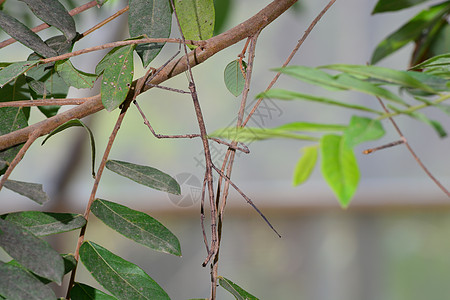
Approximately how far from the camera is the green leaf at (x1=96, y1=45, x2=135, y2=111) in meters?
0.29

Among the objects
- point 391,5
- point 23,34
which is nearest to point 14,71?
point 23,34

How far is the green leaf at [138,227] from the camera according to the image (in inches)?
10.8

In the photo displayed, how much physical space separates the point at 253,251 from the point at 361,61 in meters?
0.77

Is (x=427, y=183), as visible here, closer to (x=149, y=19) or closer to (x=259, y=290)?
(x=259, y=290)

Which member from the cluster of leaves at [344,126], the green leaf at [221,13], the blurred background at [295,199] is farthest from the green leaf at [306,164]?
the blurred background at [295,199]

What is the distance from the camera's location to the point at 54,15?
0.32m

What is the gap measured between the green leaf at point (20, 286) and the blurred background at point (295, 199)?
169 cm

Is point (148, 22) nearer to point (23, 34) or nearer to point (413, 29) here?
point (23, 34)

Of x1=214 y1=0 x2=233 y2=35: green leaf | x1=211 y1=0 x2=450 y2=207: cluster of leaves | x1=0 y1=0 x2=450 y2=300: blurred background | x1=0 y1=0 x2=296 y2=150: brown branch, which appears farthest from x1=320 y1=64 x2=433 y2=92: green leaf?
x1=0 y1=0 x2=450 y2=300: blurred background

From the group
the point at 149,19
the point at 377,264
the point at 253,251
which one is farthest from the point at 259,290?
the point at 149,19

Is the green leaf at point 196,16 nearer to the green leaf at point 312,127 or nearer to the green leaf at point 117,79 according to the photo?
the green leaf at point 117,79

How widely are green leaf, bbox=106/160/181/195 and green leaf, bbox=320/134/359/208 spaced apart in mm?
125

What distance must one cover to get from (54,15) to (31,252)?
154 mm

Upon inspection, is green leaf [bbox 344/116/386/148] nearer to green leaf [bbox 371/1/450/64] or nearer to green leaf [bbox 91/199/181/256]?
green leaf [bbox 91/199/181/256]
